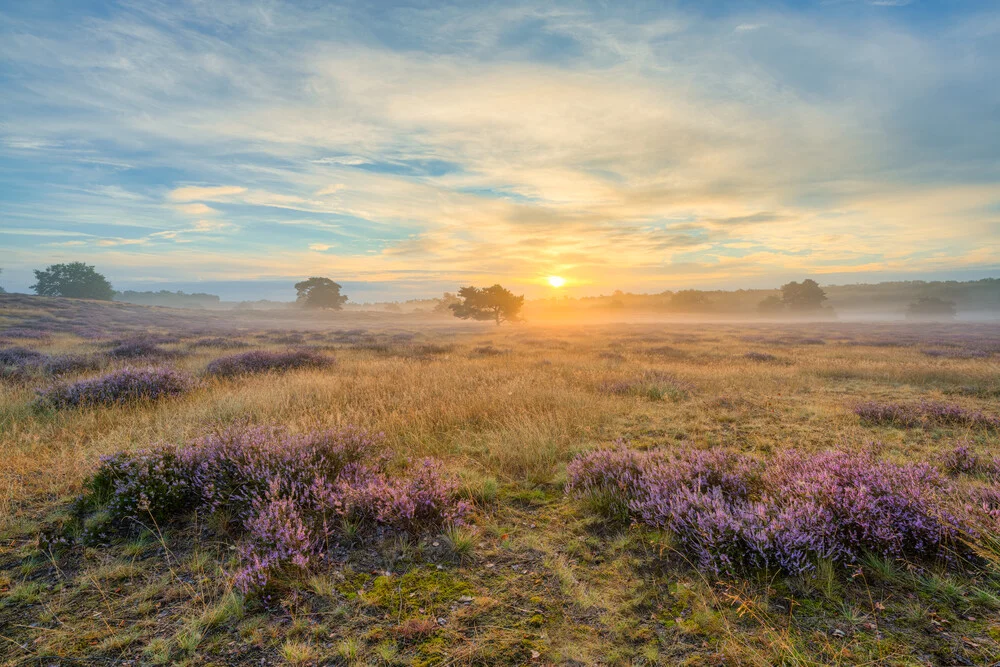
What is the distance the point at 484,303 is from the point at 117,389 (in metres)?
49.0

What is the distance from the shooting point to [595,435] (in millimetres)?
7035

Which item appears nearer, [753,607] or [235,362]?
[753,607]

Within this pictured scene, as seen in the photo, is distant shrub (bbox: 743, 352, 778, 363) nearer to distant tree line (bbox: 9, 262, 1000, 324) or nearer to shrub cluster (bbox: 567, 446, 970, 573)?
shrub cluster (bbox: 567, 446, 970, 573)

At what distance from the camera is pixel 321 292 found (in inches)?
4043

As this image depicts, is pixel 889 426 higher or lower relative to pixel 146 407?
lower

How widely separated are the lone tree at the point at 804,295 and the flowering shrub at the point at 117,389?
124 metres

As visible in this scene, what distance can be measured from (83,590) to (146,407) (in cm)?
611

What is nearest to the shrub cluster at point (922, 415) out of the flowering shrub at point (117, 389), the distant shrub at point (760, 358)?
the distant shrub at point (760, 358)

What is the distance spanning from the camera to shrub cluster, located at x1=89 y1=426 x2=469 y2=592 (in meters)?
3.54

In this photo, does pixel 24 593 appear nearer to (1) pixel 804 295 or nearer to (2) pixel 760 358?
(2) pixel 760 358

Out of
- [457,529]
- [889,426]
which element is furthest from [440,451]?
[889,426]

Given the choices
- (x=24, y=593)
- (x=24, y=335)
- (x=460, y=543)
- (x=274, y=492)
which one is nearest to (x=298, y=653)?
(x=460, y=543)

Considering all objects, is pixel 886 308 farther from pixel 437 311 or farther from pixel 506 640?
pixel 506 640

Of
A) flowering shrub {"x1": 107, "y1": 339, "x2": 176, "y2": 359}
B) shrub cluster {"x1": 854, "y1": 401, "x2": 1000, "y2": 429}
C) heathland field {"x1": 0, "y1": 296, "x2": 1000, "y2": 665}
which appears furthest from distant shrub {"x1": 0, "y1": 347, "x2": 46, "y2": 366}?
shrub cluster {"x1": 854, "y1": 401, "x2": 1000, "y2": 429}
